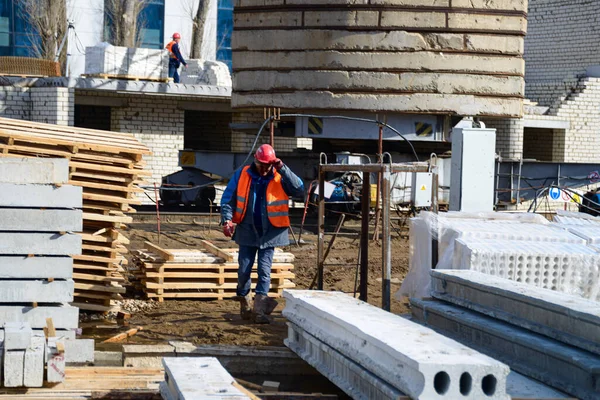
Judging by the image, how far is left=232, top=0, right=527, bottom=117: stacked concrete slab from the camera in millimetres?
18328

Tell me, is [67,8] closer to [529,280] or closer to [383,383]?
[529,280]

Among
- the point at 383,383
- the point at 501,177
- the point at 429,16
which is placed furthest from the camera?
the point at 501,177

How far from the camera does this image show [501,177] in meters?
21.9

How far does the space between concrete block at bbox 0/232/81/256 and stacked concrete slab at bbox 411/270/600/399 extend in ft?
9.75

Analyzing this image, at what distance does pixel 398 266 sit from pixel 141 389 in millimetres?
9684

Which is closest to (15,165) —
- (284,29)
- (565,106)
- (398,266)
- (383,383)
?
(383,383)

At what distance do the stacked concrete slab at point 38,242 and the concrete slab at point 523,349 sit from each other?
9.96 ft

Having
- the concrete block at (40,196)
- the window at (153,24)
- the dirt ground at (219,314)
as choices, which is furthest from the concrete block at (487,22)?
the window at (153,24)

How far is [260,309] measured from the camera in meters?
10.7

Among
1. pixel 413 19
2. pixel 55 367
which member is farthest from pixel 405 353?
pixel 413 19

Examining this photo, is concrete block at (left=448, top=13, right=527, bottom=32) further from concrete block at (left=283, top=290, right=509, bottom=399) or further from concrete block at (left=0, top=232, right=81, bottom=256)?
concrete block at (left=283, top=290, right=509, bottom=399)

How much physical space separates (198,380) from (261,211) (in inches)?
180

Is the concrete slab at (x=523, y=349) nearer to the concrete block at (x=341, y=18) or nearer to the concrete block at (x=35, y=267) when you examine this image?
the concrete block at (x=35, y=267)

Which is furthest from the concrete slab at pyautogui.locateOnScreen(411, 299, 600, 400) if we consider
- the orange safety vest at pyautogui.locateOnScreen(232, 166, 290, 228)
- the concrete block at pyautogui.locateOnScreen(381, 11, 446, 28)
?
the concrete block at pyautogui.locateOnScreen(381, 11, 446, 28)
